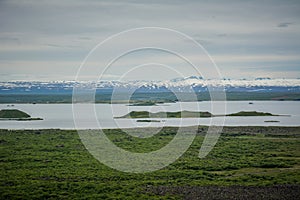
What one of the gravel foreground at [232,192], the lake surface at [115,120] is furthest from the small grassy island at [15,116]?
the gravel foreground at [232,192]

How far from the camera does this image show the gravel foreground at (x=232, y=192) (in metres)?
28.1

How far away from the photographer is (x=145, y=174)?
114ft

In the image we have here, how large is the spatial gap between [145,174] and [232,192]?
319 inches

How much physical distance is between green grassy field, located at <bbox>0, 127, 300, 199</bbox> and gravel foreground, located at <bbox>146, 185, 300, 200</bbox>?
6cm

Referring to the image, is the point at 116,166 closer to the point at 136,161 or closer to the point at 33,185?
the point at 136,161

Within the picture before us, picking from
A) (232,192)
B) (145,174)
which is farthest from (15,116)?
(232,192)

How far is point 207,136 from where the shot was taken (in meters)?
61.0

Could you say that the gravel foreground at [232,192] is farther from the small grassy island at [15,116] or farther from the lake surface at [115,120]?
the small grassy island at [15,116]

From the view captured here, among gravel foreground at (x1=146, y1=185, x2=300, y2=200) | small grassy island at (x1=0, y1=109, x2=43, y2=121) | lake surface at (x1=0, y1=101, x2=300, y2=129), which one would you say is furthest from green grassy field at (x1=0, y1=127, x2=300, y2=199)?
small grassy island at (x1=0, y1=109, x2=43, y2=121)

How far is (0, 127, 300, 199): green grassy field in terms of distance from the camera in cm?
2919

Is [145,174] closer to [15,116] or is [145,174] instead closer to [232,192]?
[232,192]

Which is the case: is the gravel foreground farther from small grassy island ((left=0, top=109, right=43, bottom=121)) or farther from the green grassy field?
small grassy island ((left=0, top=109, right=43, bottom=121))

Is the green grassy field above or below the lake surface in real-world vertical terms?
below

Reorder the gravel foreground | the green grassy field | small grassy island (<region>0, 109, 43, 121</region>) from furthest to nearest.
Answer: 1. small grassy island (<region>0, 109, 43, 121</region>)
2. the green grassy field
3. the gravel foreground
